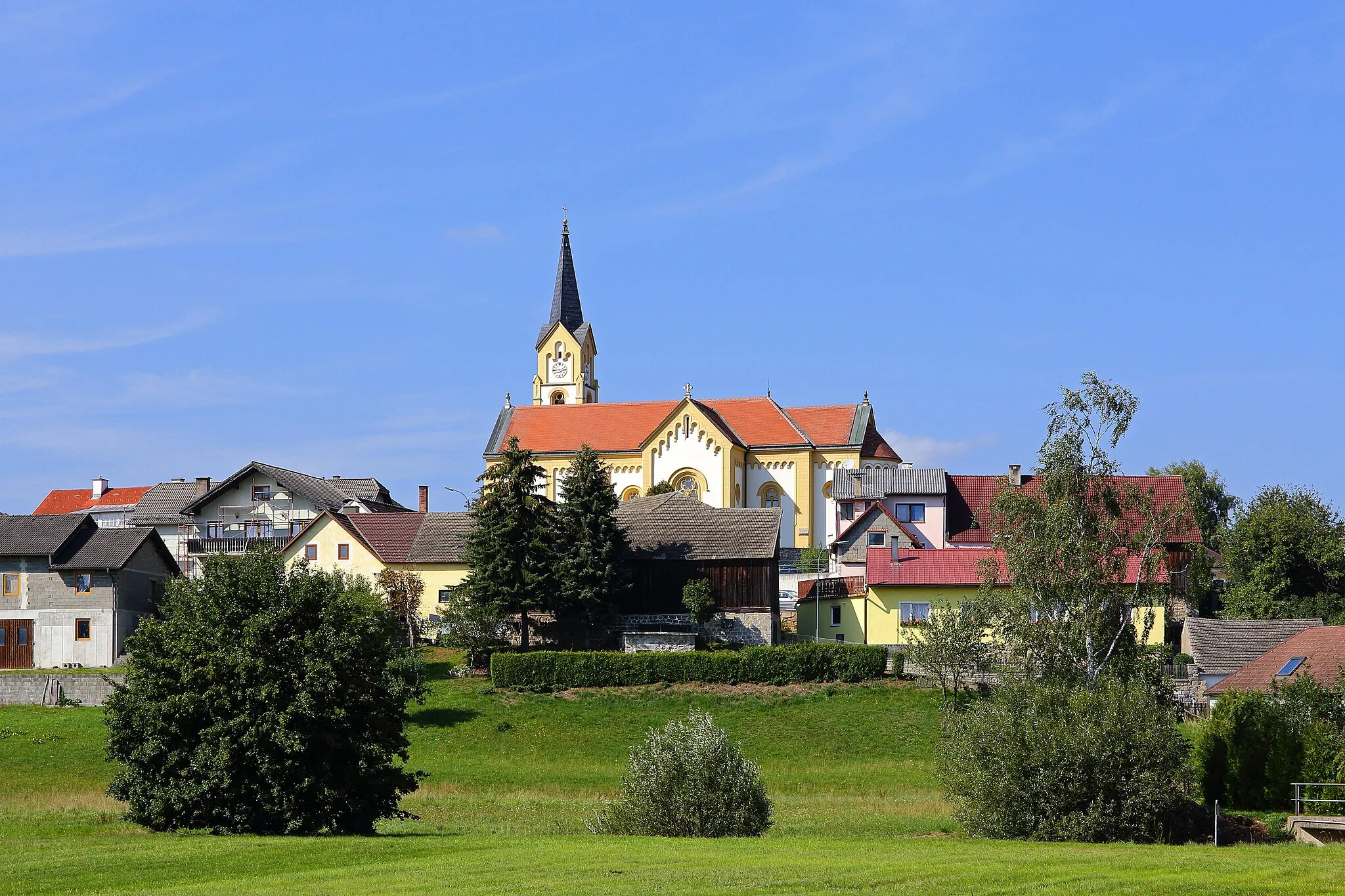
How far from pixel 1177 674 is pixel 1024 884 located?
31.8m

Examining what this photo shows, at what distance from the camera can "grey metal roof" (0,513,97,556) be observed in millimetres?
56219

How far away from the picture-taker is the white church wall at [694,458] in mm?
87000

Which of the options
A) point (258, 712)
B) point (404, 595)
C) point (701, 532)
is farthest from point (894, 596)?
point (258, 712)

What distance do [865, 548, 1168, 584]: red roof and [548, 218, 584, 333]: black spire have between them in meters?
61.2

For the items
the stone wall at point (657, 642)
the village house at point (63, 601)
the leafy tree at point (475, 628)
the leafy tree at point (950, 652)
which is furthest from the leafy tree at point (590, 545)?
the village house at point (63, 601)

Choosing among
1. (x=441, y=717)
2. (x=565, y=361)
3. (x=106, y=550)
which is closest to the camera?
(x=441, y=717)

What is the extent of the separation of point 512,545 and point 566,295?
66720mm

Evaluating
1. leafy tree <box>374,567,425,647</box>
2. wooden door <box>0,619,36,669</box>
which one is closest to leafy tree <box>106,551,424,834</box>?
leafy tree <box>374,567,425,647</box>

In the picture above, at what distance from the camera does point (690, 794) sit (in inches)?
1022

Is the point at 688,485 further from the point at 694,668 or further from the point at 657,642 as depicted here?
the point at 694,668

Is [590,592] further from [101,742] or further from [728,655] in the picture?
[101,742]

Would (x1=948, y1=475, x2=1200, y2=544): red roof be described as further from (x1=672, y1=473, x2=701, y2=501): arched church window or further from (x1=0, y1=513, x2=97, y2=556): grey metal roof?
(x1=0, y1=513, x2=97, y2=556): grey metal roof

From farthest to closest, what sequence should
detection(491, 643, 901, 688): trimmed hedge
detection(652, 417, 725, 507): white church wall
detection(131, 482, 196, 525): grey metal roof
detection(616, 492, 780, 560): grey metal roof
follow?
detection(652, 417, 725, 507): white church wall → detection(131, 482, 196, 525): grey metal roof → detection(616, 492, 780, 560): grey metal roof → detection(491, 643, 901, 688): trimmed hedge

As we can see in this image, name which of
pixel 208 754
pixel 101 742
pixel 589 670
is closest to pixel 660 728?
pixel 589 670
